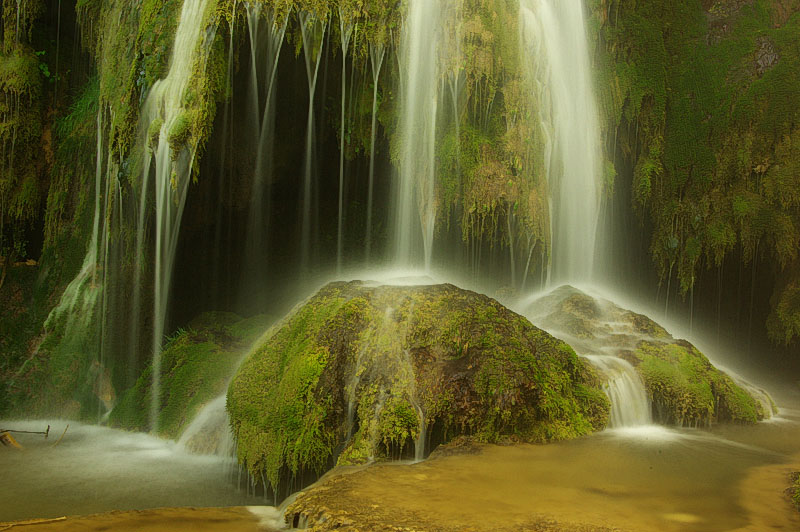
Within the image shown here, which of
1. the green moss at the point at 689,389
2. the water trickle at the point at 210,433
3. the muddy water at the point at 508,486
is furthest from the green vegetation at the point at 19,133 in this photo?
the green moss at the point at 689,389

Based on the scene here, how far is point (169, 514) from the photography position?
14.4 ft

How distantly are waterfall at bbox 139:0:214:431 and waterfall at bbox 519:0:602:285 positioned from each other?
5.09 metres

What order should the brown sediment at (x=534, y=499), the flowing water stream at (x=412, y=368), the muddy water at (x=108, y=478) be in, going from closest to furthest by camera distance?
the brown sediment at (x=534, y=499), the flowing water stream at (x=412, y=368), the muddy water at (x=108, y=478)

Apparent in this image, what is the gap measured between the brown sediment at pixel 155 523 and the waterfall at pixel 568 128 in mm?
7313

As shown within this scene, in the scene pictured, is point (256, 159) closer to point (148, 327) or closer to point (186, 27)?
point (186, 27)

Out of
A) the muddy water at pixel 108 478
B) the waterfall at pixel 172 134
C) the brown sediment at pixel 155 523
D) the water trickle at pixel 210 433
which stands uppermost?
the waterfall at pixel 172 134

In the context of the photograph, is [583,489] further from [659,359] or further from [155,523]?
[659,359]

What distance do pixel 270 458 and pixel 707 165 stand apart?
10045mm

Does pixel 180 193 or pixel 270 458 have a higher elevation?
pixel 180 193

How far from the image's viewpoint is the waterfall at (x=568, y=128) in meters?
9.97

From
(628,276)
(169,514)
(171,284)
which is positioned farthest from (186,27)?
(628,276)

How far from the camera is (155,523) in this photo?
412cm

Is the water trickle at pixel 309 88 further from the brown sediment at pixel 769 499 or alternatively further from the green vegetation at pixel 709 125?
the brown sediment at pixel 769 499

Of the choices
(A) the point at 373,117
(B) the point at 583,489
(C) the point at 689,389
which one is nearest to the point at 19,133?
(A) the point at 373,117
